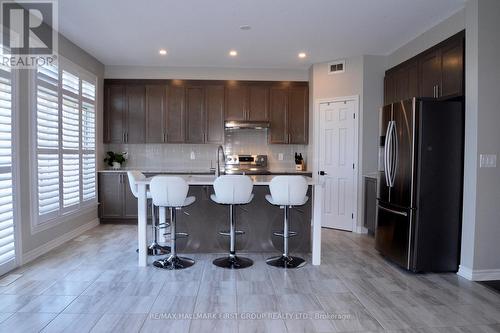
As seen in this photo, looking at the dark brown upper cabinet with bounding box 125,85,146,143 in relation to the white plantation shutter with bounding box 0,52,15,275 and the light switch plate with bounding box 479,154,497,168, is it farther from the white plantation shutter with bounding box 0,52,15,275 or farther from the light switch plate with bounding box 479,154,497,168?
the light switch plate with bounding box 479,154,497,168

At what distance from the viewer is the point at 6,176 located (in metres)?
3.44

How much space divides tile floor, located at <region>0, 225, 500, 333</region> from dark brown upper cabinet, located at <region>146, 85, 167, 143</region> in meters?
2.74

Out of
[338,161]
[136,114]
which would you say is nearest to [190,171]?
[136,114]

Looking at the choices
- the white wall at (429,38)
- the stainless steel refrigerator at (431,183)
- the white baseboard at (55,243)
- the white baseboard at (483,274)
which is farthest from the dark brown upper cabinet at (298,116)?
the white baseboard at (55,243)

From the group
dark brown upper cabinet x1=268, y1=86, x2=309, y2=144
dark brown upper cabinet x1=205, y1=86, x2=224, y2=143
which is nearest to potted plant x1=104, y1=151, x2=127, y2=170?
dark brown upper cabinet x1=205, y1=86, x2=224, y2=143

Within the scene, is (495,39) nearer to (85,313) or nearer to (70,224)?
(85,313)

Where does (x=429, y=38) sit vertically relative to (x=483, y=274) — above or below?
above

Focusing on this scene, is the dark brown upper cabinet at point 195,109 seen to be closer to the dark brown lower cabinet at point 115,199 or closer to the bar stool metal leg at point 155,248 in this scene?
the dark brown lower cabinet at point 115,199

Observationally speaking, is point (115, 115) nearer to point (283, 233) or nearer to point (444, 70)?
point (283, 233)

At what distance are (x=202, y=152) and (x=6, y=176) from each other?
11.7ft

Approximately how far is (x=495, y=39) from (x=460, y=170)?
1328mm

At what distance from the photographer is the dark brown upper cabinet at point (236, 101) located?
631cm

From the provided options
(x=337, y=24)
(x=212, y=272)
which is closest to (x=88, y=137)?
(x=212, y=272)

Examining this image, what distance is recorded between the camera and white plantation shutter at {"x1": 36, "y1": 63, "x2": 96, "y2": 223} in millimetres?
4160
